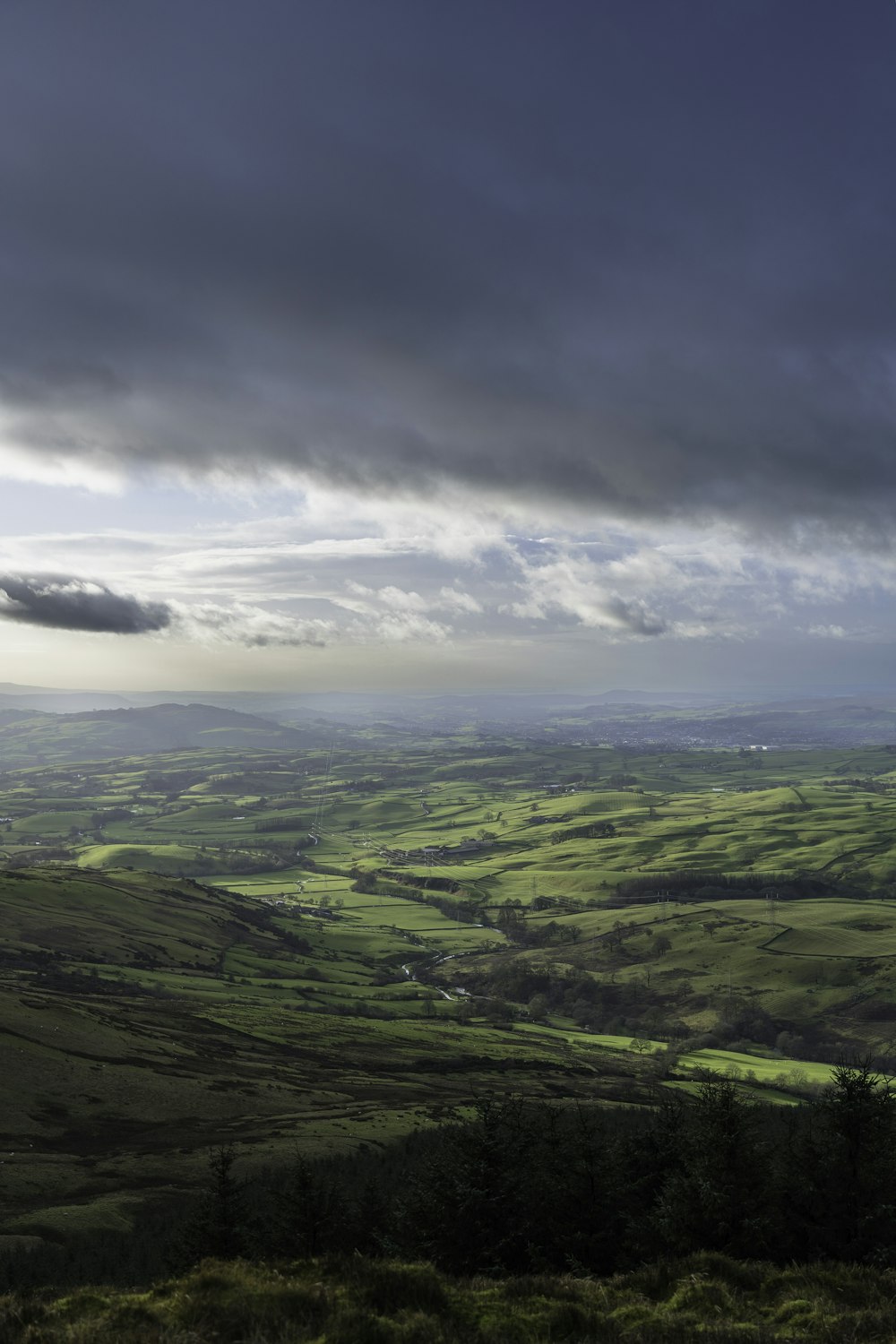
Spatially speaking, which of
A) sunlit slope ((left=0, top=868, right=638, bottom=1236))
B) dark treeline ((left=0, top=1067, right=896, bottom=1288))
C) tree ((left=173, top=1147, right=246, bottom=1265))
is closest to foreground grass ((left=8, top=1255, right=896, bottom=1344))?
dark treeline ((left=0, top=1067, right=896, bottom=1288))

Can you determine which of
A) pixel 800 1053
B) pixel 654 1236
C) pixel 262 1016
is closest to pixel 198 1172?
pixel 654 1236

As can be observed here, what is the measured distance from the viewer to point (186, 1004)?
16362cm

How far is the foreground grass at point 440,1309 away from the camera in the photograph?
764 inches

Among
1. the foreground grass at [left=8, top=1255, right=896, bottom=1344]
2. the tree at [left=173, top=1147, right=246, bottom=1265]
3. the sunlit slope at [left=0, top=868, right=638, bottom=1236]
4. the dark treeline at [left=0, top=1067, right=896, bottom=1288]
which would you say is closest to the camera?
the foreground grass at [left=8, top=1255, right=896, bottom=1344]

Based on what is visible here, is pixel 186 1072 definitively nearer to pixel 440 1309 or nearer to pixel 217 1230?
pixel 217 1230

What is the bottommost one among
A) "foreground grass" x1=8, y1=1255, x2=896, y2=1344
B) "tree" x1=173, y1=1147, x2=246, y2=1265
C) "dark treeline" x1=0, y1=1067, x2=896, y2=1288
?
"tree" x1=173, y1=1147, x2=246, y2=1265

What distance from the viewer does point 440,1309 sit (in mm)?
22234

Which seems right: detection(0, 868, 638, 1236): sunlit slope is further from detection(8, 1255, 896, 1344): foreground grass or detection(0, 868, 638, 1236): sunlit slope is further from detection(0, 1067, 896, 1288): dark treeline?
detection(8, 1255, 896, 1344): foreground grass

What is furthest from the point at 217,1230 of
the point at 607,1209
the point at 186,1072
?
the point at 186,1072

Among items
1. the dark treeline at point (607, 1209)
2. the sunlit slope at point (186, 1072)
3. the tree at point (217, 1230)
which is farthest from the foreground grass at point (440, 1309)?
the sunlit slope at point (186, 1072)

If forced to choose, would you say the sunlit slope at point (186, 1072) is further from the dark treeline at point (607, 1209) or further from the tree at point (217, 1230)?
the dark treeline at point (607, 1209)

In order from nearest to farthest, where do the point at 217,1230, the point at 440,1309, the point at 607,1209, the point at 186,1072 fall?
the point at 440,1309 < the point at 217,1230 < the point at 607,1209 < the point at 186,1072

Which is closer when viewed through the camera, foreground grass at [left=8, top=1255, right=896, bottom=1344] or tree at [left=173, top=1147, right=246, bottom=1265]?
foreground grass at [left=8, top=1255, right=896, bottom=1344]

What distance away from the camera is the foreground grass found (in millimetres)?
19406
